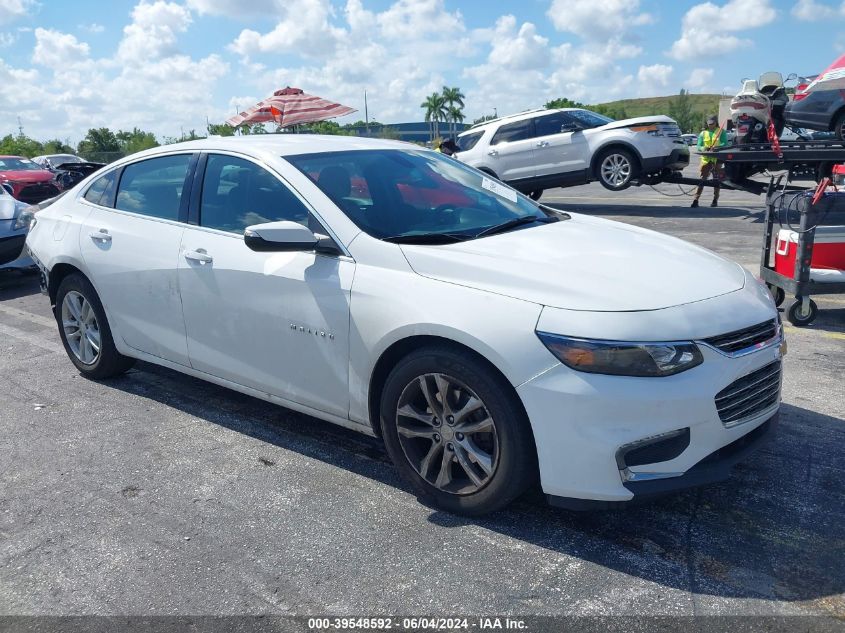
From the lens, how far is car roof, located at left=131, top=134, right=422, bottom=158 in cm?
417

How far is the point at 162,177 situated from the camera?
462cm

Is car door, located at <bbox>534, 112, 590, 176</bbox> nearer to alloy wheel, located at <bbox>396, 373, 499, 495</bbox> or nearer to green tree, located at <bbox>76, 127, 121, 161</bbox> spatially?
alloy wheel, located at <bbox>396, 373, 499, 495</bbox>

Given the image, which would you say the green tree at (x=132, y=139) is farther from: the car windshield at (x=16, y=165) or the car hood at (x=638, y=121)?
the car hood at (x=638, y=121)

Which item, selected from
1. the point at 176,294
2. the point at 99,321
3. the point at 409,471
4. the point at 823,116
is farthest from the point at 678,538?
the point at 823,116

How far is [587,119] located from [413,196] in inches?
481

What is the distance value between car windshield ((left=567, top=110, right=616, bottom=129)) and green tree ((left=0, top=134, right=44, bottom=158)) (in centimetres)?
4753

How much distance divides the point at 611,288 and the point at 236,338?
1970mm

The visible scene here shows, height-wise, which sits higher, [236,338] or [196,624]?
[236,338]

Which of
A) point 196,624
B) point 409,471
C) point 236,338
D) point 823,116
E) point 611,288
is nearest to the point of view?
point 196,624

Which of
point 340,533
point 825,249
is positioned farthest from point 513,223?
point 825,249

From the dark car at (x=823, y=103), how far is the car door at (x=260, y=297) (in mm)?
11034

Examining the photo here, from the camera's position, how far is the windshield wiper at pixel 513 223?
3.76 m

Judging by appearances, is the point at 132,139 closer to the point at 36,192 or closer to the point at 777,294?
the point at 36,192

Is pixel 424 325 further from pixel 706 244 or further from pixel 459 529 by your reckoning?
pixel 706 244
